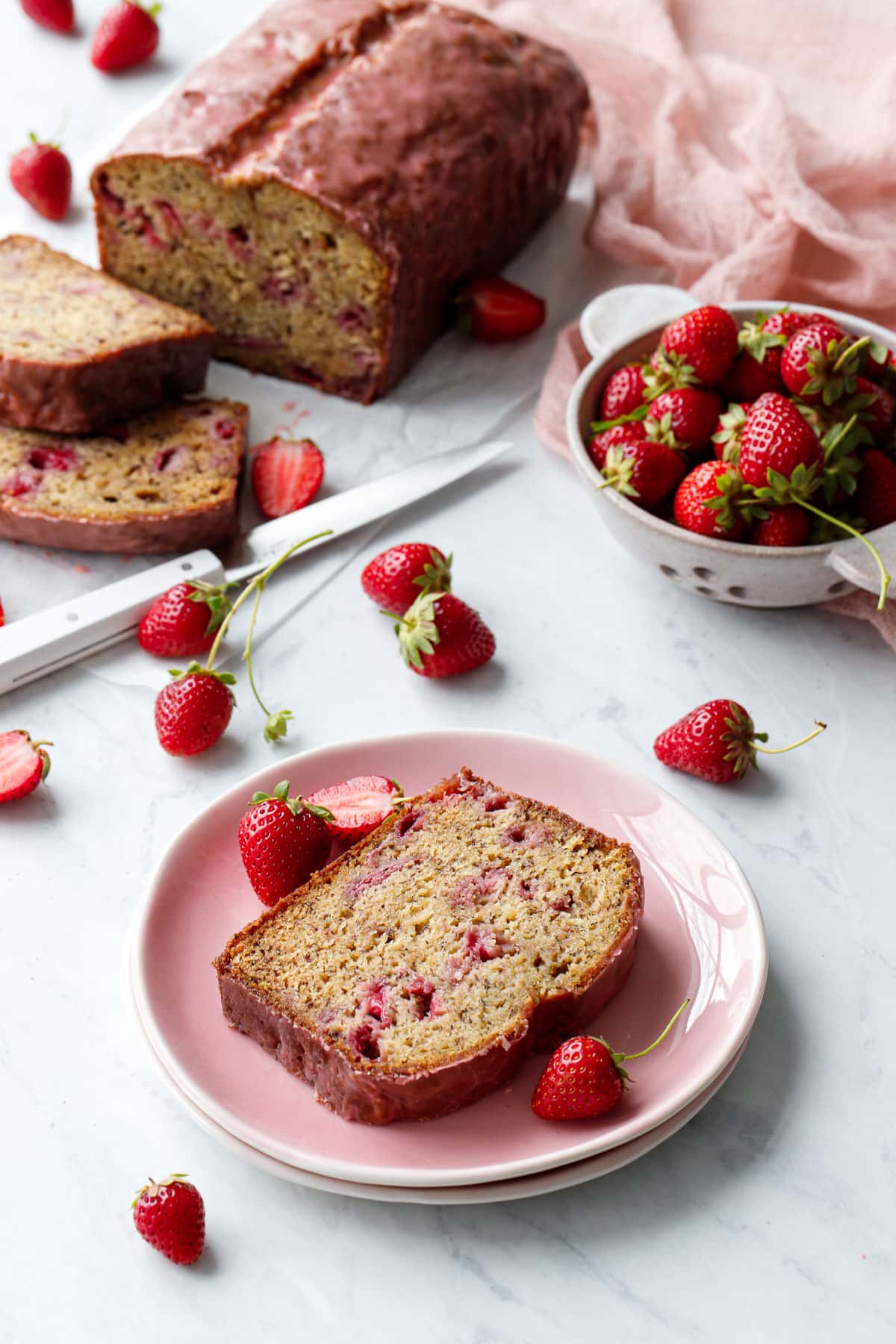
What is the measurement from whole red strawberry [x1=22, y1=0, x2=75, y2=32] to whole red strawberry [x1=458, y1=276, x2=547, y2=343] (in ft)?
6.02

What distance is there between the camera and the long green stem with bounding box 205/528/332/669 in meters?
2.51

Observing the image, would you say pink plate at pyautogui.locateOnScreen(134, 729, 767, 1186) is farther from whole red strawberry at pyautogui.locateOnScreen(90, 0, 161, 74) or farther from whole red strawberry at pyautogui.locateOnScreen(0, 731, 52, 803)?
whole red strawberry at pyautogui.locateOnScreen(90, 0, 161, 74)

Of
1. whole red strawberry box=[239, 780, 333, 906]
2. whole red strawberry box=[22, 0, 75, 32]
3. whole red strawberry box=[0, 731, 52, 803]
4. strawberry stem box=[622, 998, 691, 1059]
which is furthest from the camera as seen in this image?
whole red strawberry box=[22, 0, 75, 32]

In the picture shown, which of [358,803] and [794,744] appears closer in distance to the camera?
[358,803]

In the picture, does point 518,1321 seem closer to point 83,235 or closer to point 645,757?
point 645,757

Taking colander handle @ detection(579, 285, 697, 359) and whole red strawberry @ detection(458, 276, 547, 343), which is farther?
whole red strawberry @ detection(458, 276, 547, 343)

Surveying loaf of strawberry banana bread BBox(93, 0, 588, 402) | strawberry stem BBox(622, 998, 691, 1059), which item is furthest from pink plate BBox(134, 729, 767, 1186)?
loaf of strawberry banana bread BBox(93, 0, 588, 402)

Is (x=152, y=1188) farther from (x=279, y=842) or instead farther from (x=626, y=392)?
(x=626, y=392)

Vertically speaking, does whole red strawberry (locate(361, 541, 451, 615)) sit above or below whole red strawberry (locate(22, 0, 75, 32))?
below

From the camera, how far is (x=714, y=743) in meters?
2.32

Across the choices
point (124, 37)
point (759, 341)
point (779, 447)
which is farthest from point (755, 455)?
point (124, 37)

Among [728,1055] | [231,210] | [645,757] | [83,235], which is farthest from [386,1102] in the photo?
[83,235]

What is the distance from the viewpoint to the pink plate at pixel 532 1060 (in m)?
1.77

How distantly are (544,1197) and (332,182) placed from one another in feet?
6.96
